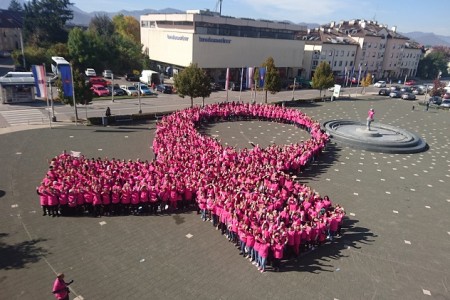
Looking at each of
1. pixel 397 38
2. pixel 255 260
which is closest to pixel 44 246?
pixel 255 260

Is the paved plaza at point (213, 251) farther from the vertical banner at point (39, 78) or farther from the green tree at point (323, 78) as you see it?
the green tree at point (323, 78)

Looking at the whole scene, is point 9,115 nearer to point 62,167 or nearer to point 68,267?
point 62,167

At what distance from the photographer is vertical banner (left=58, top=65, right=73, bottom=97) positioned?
26219 millimetres

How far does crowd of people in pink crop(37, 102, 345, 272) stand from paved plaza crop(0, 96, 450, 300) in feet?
1.98

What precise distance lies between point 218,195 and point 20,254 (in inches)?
284

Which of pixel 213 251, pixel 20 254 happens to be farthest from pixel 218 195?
pixel 20 254

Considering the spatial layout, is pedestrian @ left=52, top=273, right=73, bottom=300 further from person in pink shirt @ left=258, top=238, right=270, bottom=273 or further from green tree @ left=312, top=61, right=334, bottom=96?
green tree @ left=312, top=61, right=334, bottom=96

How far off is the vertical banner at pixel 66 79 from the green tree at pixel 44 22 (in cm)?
4451

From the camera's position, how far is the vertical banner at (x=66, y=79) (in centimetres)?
2622

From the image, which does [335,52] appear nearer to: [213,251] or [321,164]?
[321,164]

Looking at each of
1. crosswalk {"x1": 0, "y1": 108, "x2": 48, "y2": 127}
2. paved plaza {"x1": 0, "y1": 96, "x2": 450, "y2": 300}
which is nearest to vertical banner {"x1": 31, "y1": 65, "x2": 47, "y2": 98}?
crosswalk {"x1": 0, "y1": 108, "x2": 48, "y2": 127}

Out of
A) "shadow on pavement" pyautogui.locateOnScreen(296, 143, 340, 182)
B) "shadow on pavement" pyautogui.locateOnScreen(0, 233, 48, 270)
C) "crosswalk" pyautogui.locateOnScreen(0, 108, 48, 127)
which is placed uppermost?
"shadow on pavement" pyautogui.locateOnScreen(296, 143, 340, 182)

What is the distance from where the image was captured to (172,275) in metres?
11.2

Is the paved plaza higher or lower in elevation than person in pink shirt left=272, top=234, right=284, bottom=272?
lower
